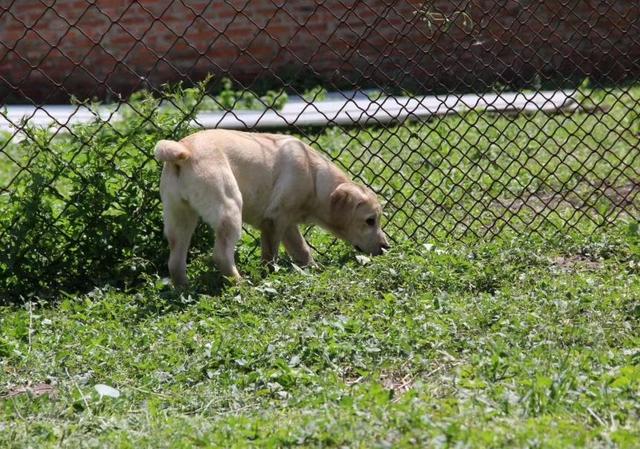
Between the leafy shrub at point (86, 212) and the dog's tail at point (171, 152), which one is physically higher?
the dog's tail at point (171, 152)

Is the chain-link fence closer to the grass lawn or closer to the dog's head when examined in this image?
the grass lawn

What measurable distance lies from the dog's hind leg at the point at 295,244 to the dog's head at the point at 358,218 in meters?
0.25

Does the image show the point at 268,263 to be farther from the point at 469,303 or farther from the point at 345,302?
the point at 469,303

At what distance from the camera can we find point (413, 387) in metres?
4.35

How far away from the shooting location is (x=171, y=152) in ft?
19.1

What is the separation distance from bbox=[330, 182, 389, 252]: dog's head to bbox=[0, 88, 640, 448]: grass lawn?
0.15m

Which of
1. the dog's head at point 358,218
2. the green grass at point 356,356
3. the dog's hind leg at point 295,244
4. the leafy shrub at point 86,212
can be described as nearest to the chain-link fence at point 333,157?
the leafy shrub at point 86,212

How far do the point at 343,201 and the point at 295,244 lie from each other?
38 cm

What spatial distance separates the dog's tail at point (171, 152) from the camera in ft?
19.2

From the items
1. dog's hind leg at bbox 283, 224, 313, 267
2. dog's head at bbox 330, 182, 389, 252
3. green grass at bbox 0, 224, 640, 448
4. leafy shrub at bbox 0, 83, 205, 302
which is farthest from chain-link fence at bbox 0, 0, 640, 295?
dog's hind leg at bbox 283, 224, 313, 267

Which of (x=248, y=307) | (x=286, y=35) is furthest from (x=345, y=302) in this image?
(x=286, y=35)

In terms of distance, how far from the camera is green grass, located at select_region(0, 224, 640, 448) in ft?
12.6

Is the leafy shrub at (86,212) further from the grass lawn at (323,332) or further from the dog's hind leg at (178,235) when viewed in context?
the dog's hind leg at (178,235)

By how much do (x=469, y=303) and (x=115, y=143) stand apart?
220 cm
